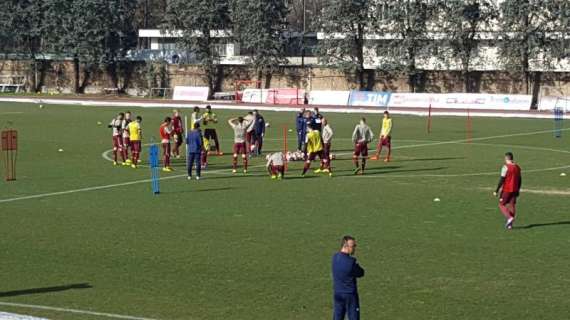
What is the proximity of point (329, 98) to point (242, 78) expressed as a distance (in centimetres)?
1643

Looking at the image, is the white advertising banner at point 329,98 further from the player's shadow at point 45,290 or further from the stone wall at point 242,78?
the player's shadow at point 45,290

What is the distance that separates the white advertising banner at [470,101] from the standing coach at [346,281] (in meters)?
62.1

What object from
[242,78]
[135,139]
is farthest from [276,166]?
[242,78]

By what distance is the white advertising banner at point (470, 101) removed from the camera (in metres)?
73.6

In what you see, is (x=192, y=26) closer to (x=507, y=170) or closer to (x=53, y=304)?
(x=507, y=170)

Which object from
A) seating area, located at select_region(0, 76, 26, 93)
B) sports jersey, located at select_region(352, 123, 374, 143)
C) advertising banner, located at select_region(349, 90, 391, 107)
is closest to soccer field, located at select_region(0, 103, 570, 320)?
sports jersey, located at select_region(352, 123, 374, 143)

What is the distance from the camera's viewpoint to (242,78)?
310ft

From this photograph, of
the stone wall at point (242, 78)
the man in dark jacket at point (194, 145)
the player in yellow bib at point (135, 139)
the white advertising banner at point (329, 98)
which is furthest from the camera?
the stone wall at point (242, 78)

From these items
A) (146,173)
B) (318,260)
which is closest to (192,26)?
(146,173)

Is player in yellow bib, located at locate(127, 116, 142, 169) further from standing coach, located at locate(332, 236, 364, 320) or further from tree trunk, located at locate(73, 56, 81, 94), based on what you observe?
tree trunk, located at locate(73, 56, 81, 94)

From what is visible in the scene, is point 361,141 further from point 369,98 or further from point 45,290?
point 369,98

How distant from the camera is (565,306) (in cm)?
1519

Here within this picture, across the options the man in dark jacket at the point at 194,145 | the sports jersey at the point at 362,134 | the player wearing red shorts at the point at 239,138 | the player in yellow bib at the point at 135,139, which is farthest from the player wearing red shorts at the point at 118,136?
the sports jersey at the point at 362,134

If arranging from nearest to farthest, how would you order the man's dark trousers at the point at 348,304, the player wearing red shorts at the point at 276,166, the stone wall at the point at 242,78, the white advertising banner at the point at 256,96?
the man's dark trousers at the point at 348,304
the player wearing red shorts at the point at 276,166
the white advertising banner at the point at 256,96
the stone wall at the point at 242,78
